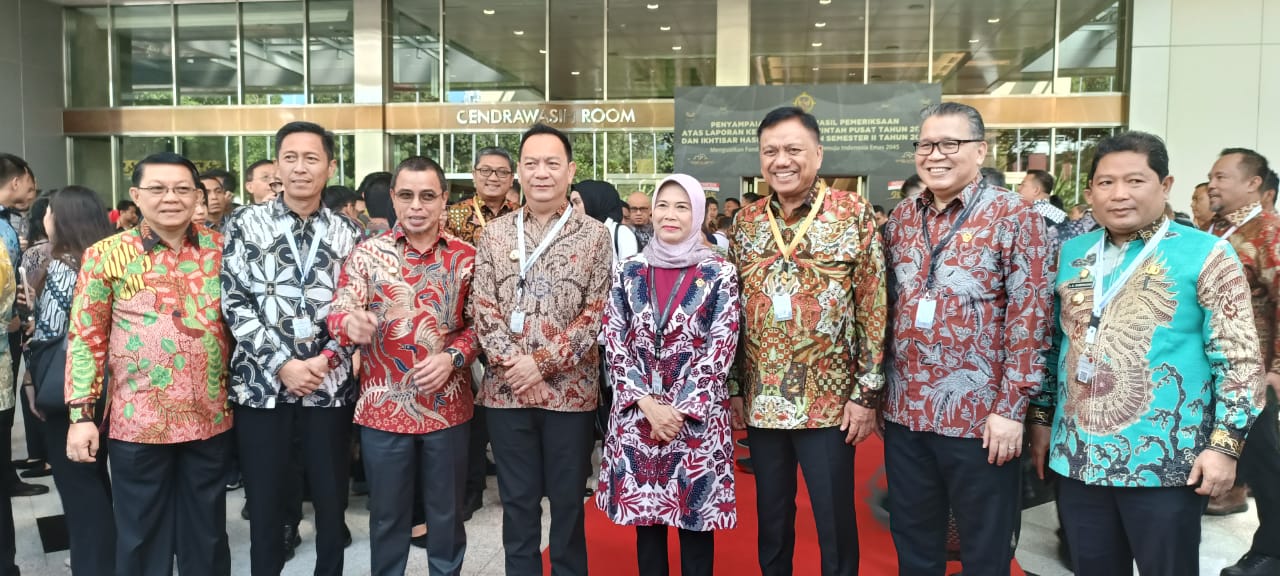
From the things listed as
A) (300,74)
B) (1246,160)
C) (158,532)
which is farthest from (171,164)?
(300,74)

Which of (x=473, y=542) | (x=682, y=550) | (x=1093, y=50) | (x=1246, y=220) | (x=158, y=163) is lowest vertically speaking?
(x=473, y=542)

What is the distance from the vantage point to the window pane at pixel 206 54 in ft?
48.5

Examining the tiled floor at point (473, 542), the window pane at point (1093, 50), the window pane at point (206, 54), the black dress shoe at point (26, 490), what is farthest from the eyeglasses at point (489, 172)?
the window pane at point (206, 54)

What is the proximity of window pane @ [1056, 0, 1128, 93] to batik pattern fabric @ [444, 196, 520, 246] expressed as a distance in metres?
12.0

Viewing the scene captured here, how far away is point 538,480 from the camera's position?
282 centimetres

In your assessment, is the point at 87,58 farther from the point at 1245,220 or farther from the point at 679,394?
the point at 1245,220

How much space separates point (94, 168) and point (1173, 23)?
2005cm

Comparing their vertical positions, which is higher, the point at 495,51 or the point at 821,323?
the point at 495,51

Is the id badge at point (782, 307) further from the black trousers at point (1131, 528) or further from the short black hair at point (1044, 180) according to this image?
the short black hair at point (1044, 180)

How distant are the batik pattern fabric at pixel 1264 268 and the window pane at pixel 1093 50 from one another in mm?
10521


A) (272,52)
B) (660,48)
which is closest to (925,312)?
(660,48)

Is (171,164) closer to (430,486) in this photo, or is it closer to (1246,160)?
(430,486)

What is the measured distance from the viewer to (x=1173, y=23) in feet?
40.8

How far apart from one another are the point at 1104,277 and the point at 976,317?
1.21ft
